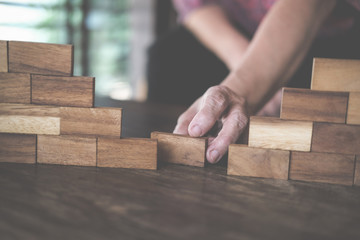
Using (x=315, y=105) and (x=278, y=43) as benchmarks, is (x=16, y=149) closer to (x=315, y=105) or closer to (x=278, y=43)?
(x=315, y=105)

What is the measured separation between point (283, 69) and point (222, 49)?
0.66 metres

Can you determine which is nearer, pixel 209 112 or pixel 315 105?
pixel 315 105

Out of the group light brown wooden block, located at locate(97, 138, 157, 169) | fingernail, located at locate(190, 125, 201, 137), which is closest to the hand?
fingernail, located at locate(190, 125, 201, 137)

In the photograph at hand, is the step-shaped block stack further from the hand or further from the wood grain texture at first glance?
the wood grain texture

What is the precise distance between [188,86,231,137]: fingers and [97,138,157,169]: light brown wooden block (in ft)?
0.38

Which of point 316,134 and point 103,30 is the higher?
point 103,30

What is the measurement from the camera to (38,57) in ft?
2.36

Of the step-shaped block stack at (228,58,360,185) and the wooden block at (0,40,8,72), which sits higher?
the wooden block at (0,40,8,72)

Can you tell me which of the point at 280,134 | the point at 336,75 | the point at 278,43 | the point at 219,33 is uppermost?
the point at 219,33

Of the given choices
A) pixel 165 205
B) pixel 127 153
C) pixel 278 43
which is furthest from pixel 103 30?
pixel 165 205

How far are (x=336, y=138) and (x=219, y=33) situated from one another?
129 centimetres

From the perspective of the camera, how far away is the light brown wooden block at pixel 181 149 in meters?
0.77

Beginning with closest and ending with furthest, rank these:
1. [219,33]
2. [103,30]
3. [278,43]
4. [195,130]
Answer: [195,130] → [278,43] → [219,33] → [103,30]

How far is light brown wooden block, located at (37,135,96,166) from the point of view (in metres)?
0.73
